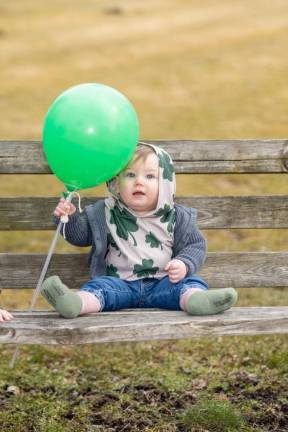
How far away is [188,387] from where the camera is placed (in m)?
5.27

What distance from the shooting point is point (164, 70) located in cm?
2111

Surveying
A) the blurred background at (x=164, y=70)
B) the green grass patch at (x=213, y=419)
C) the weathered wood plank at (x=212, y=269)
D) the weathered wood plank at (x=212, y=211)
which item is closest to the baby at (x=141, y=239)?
the weathered wood plank at (x=212, y=211)

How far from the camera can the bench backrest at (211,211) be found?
16.0 ft

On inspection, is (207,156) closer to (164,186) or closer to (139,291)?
(164,186)

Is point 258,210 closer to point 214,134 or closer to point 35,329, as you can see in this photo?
point 35,329

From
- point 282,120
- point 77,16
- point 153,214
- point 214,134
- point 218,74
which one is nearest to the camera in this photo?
point 153,214

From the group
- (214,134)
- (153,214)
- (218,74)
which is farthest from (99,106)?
(218,74)

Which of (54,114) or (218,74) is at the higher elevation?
(54,114)

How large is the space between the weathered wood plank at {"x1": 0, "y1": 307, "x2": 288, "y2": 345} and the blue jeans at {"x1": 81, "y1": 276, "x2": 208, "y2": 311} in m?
0.24

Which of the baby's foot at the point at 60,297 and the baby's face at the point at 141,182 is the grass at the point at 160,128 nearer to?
the baby's foot at the point at 60,297

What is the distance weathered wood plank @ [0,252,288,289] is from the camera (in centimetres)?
497

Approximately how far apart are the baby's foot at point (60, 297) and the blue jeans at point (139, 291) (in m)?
0.23

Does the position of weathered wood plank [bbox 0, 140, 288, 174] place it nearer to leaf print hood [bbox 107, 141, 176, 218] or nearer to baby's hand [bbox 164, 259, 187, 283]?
leaf print hood [bbox 107, 141, 176, 218]

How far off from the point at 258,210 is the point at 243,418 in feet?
3.77
